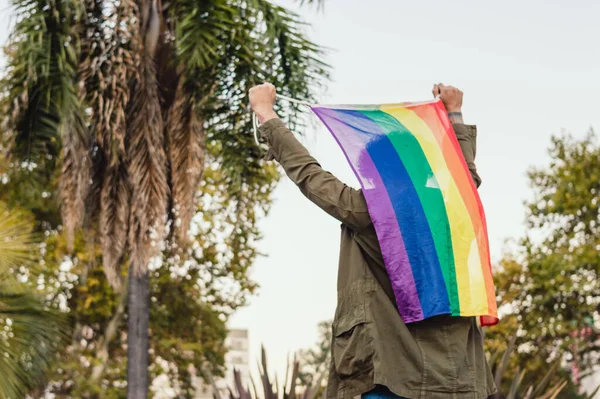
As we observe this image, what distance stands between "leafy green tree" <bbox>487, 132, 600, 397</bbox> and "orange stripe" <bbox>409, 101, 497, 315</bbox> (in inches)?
630

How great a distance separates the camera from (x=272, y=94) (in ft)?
9.54

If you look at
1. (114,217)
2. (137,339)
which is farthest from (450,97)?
(137,339)

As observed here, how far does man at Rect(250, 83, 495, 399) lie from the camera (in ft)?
8.13

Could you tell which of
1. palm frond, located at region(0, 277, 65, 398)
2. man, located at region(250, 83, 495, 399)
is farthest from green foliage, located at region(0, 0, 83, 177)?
man, located at region(250, 83, 495, 399)

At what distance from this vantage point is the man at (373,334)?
8.13ft

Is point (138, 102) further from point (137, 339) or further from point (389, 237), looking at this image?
point (389, 237)

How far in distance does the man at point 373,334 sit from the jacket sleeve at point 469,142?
61cm

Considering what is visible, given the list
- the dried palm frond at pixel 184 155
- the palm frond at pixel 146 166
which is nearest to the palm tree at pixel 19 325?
the palm frond at pixel 146 166

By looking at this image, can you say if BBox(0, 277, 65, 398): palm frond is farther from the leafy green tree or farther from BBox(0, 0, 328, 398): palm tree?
the leafy green tree

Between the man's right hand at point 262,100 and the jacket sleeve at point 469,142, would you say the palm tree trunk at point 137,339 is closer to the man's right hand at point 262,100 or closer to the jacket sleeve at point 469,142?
the jacket sleeve at point 469,142

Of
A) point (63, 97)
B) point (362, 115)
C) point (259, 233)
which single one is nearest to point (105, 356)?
point (259, 233)

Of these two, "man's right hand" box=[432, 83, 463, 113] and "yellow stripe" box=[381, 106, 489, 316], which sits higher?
"man's right hand" box=[432, 83, 463, 113]

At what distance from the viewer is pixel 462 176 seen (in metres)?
2.91

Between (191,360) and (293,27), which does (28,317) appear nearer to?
(293,27)
